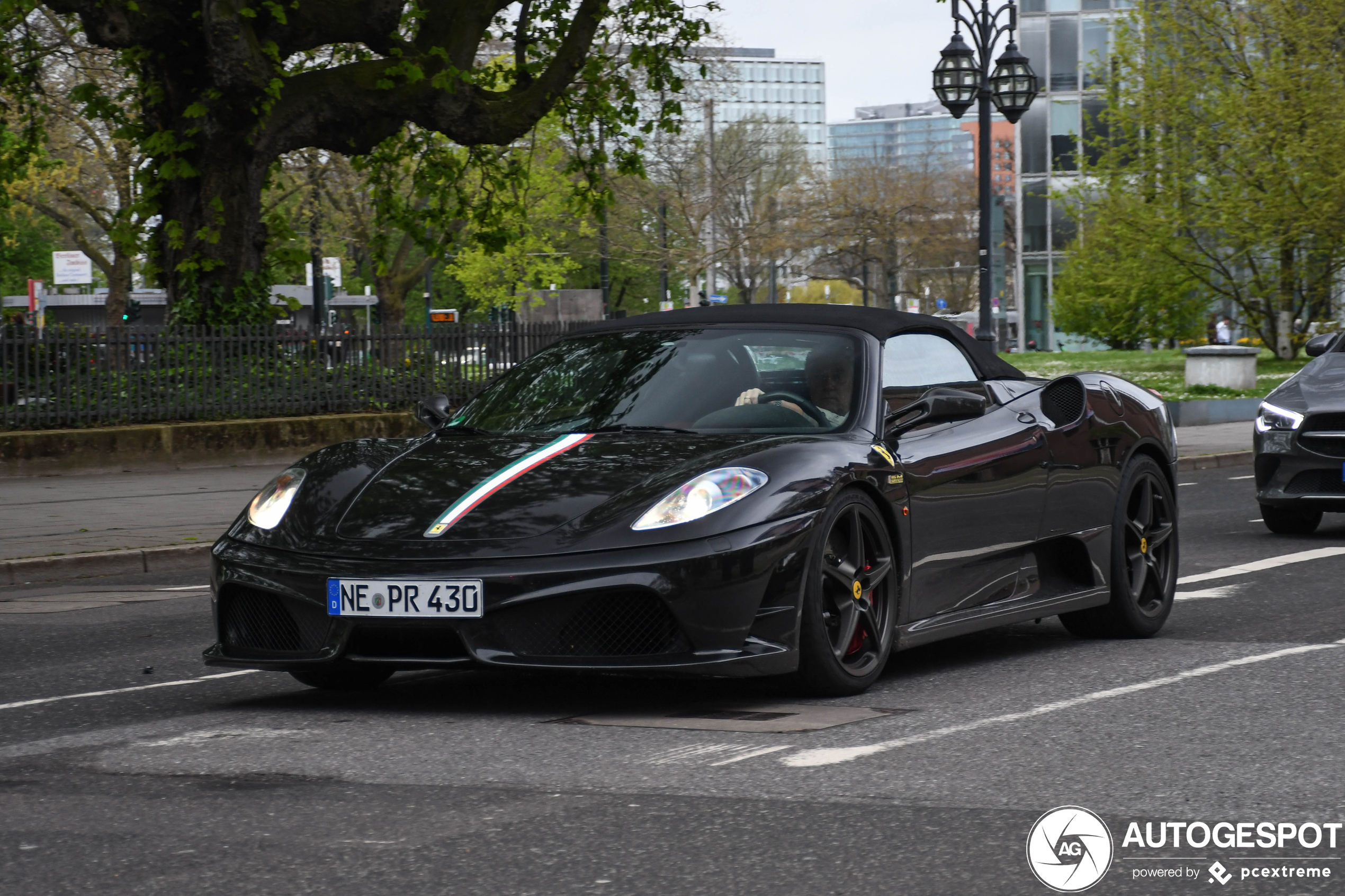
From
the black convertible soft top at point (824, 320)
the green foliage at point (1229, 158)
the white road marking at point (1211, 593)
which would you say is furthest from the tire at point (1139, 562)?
the green foliage at point (1229, 158)

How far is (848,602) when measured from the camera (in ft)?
19.4

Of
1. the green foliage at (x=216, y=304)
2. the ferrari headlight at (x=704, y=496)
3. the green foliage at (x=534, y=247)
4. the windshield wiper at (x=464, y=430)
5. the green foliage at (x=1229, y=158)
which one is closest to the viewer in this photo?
the ferrari headlight at (x=704, y=496)

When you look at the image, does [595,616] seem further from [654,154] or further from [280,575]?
[654,154]

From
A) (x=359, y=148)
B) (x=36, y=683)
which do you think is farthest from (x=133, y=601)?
(x=359, y=148)

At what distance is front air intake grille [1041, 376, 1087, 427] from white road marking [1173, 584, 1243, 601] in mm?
1918

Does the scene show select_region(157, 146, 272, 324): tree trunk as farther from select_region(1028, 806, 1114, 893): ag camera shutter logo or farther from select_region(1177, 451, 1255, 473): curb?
select_region(1028, 806, 1114, 893): ag camera shutter logo

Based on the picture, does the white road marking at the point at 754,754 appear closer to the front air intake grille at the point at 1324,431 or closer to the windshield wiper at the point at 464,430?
the windshield wiper at the point at 464,430

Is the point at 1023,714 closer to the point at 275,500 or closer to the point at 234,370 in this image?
the point at 275,500

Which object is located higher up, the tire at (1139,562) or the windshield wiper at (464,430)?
the windshield wiper at (464,430)

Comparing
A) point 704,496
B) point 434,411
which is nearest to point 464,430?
point 434,411

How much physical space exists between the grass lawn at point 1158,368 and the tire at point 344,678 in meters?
21.3

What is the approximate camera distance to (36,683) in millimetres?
6984

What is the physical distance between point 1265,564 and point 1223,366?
73.5 feet

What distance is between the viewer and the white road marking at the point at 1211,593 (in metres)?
9.09
